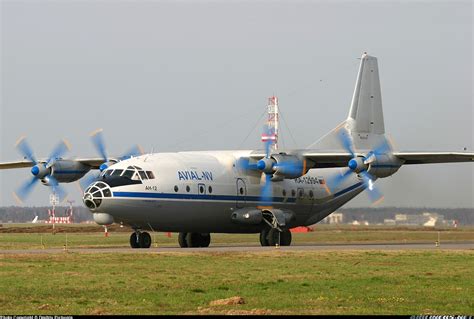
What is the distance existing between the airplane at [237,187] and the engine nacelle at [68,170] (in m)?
0.36

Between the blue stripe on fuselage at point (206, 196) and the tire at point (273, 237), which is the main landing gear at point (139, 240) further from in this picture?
the tire at point (273, 237)

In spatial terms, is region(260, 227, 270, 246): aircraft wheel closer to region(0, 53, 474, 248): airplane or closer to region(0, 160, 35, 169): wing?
region(0, 53, 474, 248): airplane

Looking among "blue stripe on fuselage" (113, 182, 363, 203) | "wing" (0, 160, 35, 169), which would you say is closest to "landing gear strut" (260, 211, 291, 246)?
"blue stripe on fuselage" (113, 182, 363, 203)

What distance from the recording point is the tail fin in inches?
2078

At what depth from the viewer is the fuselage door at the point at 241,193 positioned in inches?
1833

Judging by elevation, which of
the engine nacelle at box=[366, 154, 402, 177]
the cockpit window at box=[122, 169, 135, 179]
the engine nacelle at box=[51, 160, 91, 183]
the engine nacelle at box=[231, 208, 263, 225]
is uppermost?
the engine nacelle at box=[366, 154, 402, 177]

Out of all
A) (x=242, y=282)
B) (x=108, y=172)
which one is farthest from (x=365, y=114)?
(x=242, y=282)

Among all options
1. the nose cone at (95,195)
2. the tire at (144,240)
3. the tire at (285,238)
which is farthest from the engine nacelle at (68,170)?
the tire at (285,238)

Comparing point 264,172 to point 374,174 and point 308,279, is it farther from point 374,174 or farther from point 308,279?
point 308,279

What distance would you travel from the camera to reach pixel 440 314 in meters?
19.1

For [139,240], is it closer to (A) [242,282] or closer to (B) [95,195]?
(B) [95,195]

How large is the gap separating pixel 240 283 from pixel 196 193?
18.9 meters

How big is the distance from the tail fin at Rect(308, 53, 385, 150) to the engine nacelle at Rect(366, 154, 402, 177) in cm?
734

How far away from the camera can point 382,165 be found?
4466cm
